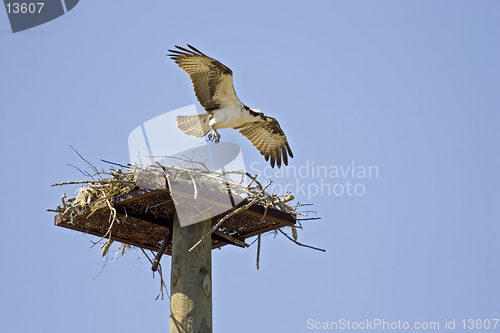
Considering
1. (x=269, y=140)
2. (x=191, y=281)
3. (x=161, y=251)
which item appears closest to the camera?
(x=191, y=281)

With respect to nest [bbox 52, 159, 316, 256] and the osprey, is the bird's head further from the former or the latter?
nest [bbox 52, 159, 316, 256]

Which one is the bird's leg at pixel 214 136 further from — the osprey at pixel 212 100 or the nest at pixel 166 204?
the nest at pixel 166 204

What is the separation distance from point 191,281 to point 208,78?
3063mm

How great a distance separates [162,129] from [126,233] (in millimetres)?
1140

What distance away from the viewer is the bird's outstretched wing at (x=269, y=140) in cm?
818

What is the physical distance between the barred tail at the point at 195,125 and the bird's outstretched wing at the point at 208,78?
14 centimetres

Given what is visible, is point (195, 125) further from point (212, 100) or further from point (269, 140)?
point (269, 140)

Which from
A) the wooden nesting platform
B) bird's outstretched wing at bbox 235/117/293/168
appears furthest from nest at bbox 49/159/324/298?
bird's outstretched wing at bbox 235/117/293/168

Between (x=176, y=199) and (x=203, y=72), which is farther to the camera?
(x=203, y=72)

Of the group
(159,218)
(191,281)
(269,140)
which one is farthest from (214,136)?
(191,281)

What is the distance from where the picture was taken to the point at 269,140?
8.27 m

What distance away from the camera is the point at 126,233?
19.0 feet

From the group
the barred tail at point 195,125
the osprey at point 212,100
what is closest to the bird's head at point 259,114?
the osprey at point 212,100

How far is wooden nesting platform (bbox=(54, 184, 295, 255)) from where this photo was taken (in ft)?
16.5
